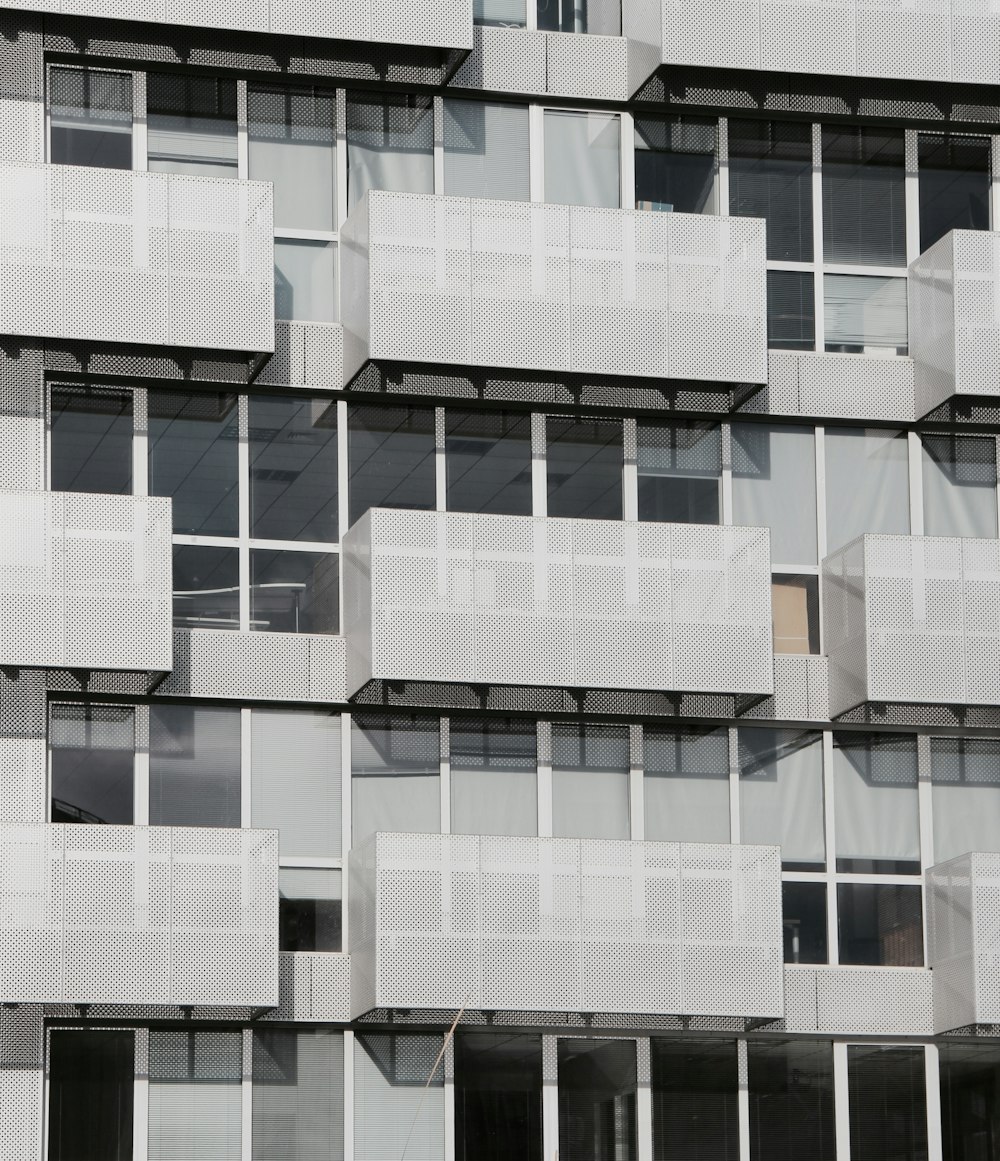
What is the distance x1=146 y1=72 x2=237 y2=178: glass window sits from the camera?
25016 millimetres

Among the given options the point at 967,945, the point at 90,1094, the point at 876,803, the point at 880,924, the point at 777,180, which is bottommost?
the point at 90,1094

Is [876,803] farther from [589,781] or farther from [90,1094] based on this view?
[90,1094]

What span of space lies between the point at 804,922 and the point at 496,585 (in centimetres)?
484

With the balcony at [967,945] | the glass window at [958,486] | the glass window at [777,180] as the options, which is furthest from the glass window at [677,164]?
the balcony at [967,945]

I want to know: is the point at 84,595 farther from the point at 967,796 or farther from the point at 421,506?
the point at 967,796

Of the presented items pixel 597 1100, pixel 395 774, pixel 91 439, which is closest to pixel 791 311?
pixel 395 774

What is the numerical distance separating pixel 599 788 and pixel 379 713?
2.45 metres

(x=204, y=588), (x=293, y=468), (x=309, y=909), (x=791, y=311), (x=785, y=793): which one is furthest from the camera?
(x=791, y=311)

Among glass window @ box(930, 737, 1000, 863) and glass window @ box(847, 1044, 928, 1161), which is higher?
glass window @ box(930, 737, 1000, 863)

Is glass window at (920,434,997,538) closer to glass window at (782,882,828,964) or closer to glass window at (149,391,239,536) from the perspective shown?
glass window at (782,882,828,964)

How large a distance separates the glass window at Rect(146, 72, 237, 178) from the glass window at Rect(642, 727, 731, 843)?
761cm

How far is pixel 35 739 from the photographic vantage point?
23.3m

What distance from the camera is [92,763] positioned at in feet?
77.5

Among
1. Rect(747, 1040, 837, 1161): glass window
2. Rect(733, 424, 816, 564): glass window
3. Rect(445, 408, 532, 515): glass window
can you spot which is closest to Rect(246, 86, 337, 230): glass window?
Rect(445, 408, 532, 515): glass window
